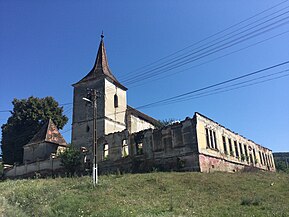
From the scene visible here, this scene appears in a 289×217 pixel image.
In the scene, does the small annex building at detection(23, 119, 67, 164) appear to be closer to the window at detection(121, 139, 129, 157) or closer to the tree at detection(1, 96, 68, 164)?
the tree at detection(1, 96, 68, 164)

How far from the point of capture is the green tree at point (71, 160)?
33.1 metres

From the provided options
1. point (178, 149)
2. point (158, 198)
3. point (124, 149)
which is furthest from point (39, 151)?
point (158, 198)

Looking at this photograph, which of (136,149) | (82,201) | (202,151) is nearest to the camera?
(82,201)

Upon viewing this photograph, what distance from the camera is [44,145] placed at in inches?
1539

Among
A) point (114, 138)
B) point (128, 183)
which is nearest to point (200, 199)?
point (128, 183)

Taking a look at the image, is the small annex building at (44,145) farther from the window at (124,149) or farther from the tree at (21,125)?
the window at (124,149)

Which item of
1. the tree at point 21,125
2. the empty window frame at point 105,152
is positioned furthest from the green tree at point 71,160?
the tree at point 21,125

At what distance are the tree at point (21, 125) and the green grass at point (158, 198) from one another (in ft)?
88.3

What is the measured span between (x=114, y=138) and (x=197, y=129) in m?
10.2

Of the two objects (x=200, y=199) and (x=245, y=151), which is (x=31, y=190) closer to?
(x=200, y=199)

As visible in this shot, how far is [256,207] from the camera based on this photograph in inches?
583

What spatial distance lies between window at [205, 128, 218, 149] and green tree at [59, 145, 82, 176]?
1404cm

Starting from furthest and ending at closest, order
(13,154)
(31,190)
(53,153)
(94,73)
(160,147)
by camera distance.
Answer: (13,154), (94,73), (53,153), (160,147), (31,190)

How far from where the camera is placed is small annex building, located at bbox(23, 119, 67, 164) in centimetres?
3897
